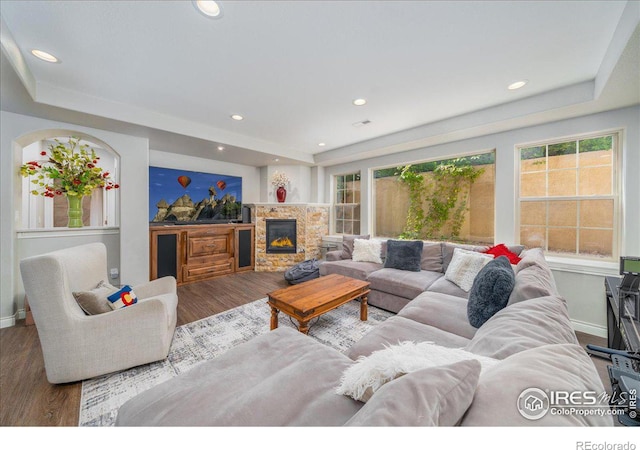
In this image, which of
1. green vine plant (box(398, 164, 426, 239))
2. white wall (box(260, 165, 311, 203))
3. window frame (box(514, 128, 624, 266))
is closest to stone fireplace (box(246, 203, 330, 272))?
white wall (box(260, 165, 311, 203))

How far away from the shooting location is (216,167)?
4.79m

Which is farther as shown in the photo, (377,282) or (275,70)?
(377,282)

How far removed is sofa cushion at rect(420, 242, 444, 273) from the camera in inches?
125

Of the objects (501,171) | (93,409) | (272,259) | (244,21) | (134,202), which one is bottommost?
(93,409)

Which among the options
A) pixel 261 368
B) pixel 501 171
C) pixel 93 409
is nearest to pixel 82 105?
pixel 93 409

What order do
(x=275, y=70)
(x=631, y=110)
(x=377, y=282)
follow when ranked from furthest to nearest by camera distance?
(x=377, y=282)
(x=631, y=110)
(x=275, y=70)

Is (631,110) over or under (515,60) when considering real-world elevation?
under

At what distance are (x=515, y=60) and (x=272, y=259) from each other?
4.44m

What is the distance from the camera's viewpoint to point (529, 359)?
684 millimetres

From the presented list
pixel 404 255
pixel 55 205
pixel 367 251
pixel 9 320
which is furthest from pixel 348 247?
pixel 55 205

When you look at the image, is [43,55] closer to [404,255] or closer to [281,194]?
[281,194]

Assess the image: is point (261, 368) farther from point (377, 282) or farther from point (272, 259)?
point (272, 259)

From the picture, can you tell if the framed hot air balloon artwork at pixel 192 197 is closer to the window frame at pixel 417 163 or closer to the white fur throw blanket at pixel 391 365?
the window frame at pixel 417 163

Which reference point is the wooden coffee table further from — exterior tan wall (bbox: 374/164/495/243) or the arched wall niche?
the arched wall niche
